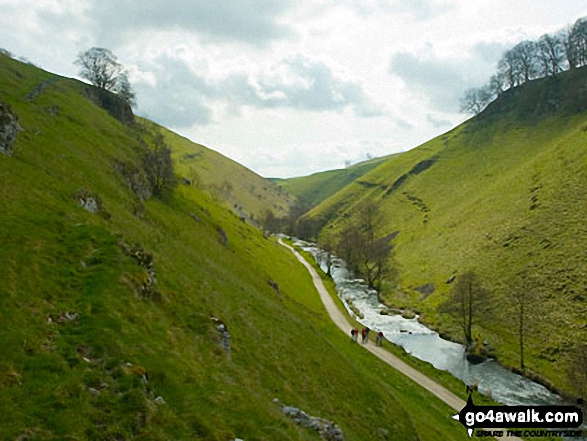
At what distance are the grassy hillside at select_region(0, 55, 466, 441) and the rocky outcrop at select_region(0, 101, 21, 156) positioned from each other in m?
1.00

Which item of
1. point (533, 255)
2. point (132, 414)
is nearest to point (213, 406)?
point (132, 414)

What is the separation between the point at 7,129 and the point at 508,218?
282 feet

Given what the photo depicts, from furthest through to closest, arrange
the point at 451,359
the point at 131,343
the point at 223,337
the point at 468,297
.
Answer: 1. the point at 468,297
2. the point at 451,359
3. the point at 223,337
4. the point at 131,343

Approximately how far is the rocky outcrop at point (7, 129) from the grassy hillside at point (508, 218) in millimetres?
57512

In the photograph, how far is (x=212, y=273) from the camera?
3422 cm

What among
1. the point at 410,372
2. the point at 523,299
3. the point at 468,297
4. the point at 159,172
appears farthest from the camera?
the point at 468,297

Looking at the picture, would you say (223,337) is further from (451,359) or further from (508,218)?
(508,218)

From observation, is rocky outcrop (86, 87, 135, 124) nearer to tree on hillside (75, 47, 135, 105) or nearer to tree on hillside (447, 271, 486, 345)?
tree on hillside (75, 47, 135, 105)

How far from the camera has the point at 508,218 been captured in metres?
82.2

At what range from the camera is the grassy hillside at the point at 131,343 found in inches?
455

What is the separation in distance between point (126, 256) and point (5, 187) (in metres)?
8.95

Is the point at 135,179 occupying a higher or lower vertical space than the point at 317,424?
higher

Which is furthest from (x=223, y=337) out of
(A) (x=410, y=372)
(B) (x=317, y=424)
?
(A) (x=410, y=372)

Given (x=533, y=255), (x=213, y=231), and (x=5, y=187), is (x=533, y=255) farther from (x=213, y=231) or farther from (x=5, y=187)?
(x=5, y=187)
